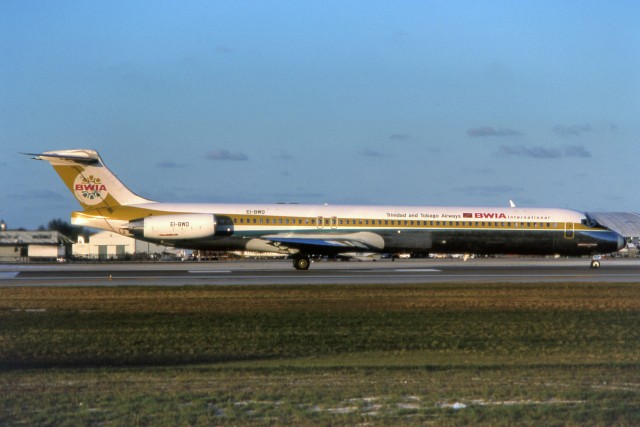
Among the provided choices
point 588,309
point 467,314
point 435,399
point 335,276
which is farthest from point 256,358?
point 335,276

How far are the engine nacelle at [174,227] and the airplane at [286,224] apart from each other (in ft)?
0.16

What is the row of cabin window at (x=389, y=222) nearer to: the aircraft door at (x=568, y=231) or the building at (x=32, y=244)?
the aircraft door at (x=568, y=231)

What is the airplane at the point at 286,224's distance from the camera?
40938mm

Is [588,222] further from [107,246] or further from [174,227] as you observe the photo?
[107,246]

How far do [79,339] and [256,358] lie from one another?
13.6ft

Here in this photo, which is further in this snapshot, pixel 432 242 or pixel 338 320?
pixel 432 242

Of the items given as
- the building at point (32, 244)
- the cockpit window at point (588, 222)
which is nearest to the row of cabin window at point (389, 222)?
the cockpit window at point (588, 222)

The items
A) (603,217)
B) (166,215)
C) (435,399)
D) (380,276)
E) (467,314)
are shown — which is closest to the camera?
(435,399)

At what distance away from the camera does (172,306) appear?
2248 centimetres

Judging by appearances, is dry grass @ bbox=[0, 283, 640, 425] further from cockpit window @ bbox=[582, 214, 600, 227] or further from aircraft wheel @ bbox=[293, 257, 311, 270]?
cockpit window @ bbox=[582, 214, 600, 227]

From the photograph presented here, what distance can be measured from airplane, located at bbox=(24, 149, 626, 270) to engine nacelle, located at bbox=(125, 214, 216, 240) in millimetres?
50

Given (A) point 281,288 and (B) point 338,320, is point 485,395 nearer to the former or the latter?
(B) point 338,320

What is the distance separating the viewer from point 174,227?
133 ft

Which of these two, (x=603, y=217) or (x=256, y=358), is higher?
(x=603, y=217)
